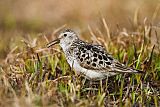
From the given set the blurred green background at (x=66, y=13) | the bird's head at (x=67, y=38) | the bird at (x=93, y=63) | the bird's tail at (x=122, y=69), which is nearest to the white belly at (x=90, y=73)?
the bird at (x=93, y=63)

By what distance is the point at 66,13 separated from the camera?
41.6 feet

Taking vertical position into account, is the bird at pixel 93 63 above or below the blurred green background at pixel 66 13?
below

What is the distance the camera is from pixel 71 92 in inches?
234

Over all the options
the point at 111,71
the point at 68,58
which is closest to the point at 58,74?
the point at 68,58

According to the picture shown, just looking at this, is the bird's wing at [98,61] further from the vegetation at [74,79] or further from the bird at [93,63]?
the vegetation at [74,79]

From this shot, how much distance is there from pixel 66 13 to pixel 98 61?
20.6 feet

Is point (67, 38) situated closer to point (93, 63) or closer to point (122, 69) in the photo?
point (93, 63)

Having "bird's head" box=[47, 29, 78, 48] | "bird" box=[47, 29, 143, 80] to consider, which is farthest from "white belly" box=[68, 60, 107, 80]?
"bird's head" box=[47, 29, 78, 48]

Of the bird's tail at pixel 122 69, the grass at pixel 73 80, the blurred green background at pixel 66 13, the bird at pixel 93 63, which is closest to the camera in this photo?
the grass at pixel 73 80

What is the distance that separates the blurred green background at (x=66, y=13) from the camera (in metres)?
11.9

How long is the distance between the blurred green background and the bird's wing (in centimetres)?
499

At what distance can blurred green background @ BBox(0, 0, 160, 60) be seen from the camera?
1195cm

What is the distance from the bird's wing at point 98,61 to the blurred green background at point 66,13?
4.99 metres

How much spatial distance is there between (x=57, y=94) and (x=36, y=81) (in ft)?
1.85
